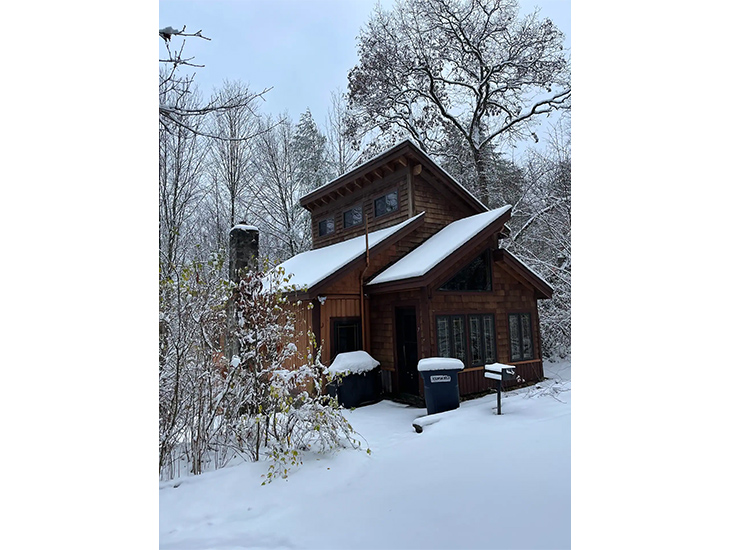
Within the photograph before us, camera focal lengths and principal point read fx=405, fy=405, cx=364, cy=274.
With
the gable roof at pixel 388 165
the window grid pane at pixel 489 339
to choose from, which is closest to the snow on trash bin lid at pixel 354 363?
the window grid pane at pixel 489 339

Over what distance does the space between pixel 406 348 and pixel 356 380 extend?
45.1 inches

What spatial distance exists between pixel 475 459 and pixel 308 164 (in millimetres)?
15535

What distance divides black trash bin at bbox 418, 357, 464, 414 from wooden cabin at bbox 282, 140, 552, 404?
1.01 m

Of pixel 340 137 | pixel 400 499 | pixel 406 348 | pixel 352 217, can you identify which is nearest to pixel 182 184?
pixel 352 217

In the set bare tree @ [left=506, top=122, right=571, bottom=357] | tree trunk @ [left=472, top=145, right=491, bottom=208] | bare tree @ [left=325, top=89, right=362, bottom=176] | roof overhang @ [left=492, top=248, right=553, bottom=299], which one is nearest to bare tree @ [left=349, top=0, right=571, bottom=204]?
tree trunk @ [left=472, top=145, right=491, bottom=208]

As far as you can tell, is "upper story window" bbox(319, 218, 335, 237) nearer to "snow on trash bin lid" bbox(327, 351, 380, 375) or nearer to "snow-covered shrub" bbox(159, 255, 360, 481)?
"snow on trash bin lid" bbox(327, 351, 380, 375)

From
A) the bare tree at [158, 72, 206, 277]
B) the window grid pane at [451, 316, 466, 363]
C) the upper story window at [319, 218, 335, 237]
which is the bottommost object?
the window grid pane at [451, 316, 466, 363]

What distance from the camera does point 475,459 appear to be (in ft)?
10.5

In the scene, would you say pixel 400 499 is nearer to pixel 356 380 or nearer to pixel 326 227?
pixel 356 380

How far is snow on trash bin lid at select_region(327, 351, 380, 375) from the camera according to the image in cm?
701

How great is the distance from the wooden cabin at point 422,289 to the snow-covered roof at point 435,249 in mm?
36

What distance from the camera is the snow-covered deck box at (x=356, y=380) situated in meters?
6.97
